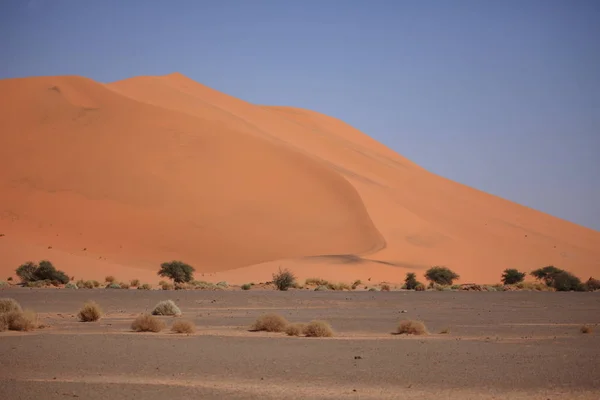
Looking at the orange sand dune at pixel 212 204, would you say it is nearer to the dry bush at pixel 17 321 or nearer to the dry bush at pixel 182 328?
the dry bush at pixel 17 321

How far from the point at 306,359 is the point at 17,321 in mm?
7267

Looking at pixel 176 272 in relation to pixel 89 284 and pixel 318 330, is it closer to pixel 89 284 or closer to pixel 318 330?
pixel 89 284

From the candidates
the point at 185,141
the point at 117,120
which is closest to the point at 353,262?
the point at 185,141

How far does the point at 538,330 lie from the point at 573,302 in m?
13.2

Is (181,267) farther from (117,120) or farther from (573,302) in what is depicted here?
(117,120)

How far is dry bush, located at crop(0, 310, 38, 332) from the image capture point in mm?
16719

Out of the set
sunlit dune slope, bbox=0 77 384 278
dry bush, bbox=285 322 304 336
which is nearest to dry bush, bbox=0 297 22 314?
dry bush, bbox=285 322 304 336

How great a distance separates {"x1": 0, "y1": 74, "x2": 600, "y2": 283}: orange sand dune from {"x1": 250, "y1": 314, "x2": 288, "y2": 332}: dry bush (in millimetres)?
22254

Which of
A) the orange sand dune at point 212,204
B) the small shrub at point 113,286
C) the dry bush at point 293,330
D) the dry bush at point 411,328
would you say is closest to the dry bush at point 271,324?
the dry bush at point 293,330

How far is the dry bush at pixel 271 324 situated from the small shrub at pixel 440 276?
28363 millimetres

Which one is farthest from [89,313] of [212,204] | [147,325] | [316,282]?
[212,204]

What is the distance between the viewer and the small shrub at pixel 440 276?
45281 mm

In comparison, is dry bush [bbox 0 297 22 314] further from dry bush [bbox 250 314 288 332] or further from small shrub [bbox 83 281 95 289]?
small shrub [bbox 83 281 95 289]

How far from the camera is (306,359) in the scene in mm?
13023
